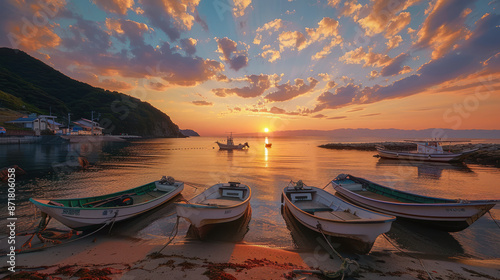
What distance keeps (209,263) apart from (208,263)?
0.04 meters

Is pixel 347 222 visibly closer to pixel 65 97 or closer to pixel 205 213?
pixel 205 213

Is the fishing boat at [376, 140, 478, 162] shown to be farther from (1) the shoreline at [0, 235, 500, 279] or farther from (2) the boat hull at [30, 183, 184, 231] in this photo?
(2) the boat hull at [30, 183, 184, 231]

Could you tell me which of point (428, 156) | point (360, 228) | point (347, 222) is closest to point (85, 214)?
point (347, 222)

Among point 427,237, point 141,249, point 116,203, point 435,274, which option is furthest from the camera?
point 116,203

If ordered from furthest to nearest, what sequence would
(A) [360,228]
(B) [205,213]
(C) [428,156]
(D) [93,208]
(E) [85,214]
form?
(C) [428,156] < (D) [93,208] < (E) [85,214] < (B) [205,213] < (A) [360,228]

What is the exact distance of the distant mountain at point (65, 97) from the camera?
4715 inches

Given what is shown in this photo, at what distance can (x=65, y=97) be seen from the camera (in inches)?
6043

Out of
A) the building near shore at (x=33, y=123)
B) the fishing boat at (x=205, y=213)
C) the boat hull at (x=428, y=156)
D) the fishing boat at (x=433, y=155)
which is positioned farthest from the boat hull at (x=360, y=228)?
the building near shore at (x=33, y=123)

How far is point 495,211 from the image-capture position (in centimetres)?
1391

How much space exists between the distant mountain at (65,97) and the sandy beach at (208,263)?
476 feet

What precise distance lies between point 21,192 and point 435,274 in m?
28.3

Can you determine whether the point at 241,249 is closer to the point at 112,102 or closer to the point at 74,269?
the point at 74,269

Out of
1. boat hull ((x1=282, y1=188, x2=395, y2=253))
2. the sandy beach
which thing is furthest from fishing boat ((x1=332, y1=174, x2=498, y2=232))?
boat hull ((x1=282, y1=188, x2=395, y2=253))

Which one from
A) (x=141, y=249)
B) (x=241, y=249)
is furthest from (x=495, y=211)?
(x=141, y=249)
